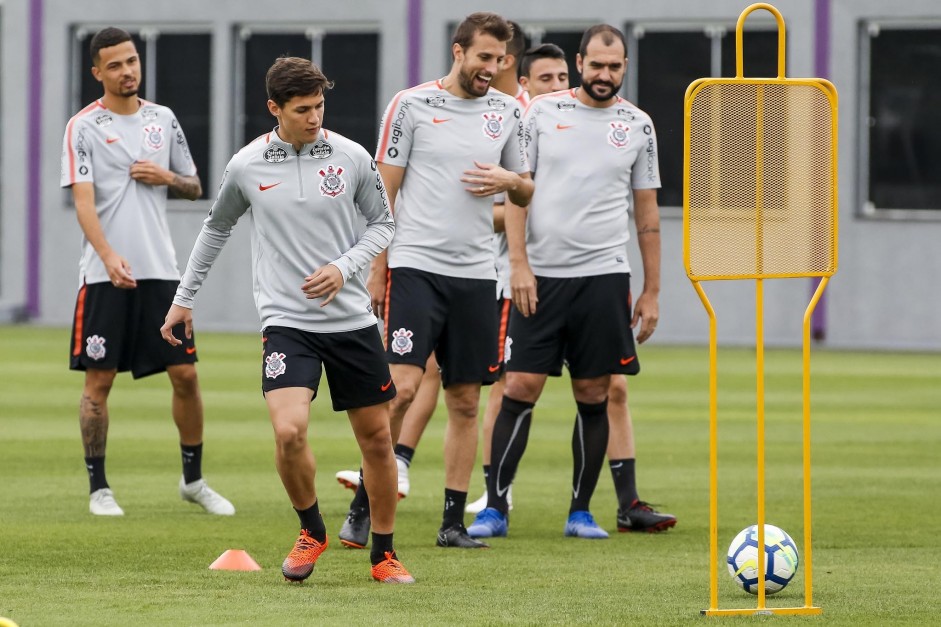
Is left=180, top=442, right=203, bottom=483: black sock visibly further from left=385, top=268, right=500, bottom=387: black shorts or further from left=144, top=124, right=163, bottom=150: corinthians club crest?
left=385, top=268, right=500, bottom=387: black shorts

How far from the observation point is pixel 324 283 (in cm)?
652

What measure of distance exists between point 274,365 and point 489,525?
6.33 feet

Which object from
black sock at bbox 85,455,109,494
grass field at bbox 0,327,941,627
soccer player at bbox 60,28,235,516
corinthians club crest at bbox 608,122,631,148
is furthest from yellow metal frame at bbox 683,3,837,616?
black sock at bbox 85,455,109,494

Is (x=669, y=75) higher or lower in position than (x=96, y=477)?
higher

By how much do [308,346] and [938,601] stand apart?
7.86 ft

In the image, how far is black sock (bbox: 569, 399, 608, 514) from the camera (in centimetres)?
841

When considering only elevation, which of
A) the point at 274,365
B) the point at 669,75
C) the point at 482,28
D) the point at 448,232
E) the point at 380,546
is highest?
the point at 669,75

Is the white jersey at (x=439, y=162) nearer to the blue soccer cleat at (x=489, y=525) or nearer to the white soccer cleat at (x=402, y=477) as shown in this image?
the blue soccer cleat at (x=489, y=525)

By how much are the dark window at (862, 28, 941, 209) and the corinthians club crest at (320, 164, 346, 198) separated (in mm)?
19020

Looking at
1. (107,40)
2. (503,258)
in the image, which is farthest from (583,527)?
(107,40)

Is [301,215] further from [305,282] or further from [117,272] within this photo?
[117,272]

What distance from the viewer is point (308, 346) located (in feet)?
22.0

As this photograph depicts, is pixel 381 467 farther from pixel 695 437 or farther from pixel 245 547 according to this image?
pixel 695 437

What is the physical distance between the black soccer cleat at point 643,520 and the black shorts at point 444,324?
1003 millimetres
